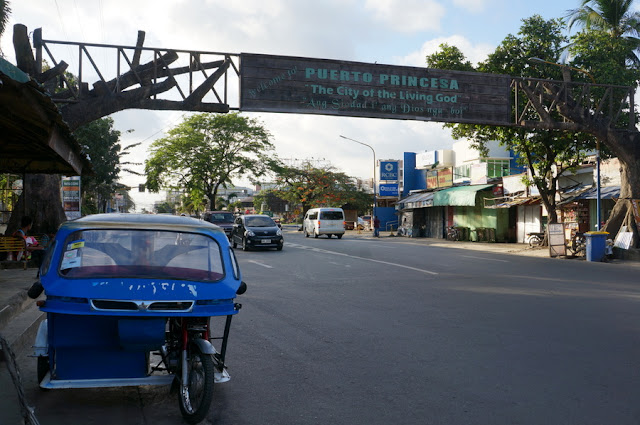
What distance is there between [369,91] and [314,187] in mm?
44645

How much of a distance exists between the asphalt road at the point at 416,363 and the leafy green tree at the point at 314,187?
165ft

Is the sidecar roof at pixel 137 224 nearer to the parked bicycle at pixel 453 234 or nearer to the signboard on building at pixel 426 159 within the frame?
the parked bicycle at pixel 453 234

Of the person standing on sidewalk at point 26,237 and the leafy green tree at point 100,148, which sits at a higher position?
the leafy green tree at point 100,148

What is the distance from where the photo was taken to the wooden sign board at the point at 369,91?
16.9 meters

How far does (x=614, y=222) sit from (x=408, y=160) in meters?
34.4

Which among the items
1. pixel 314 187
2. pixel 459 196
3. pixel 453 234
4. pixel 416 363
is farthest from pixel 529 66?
pixel 314 187

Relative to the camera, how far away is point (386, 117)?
17844 mm

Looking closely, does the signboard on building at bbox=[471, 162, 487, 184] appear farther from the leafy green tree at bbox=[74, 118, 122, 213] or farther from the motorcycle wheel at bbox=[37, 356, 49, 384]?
the motorcycle wheel at bbox=[37, 356, 49, 384]

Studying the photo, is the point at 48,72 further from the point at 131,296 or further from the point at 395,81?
the point at 131,296

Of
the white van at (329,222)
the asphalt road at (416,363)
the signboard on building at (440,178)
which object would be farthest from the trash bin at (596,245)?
the signboard on building at (440,178)

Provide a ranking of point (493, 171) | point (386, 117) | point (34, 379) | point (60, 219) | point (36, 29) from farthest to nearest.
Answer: point (493, 171) < point (386, 117) < point (60, 219) < point (36, 29) < point (34, 379)

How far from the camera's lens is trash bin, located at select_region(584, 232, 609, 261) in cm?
2062

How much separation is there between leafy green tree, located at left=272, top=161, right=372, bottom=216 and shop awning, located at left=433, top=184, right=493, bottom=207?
24.0 m

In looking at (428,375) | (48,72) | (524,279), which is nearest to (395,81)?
(524,279)
